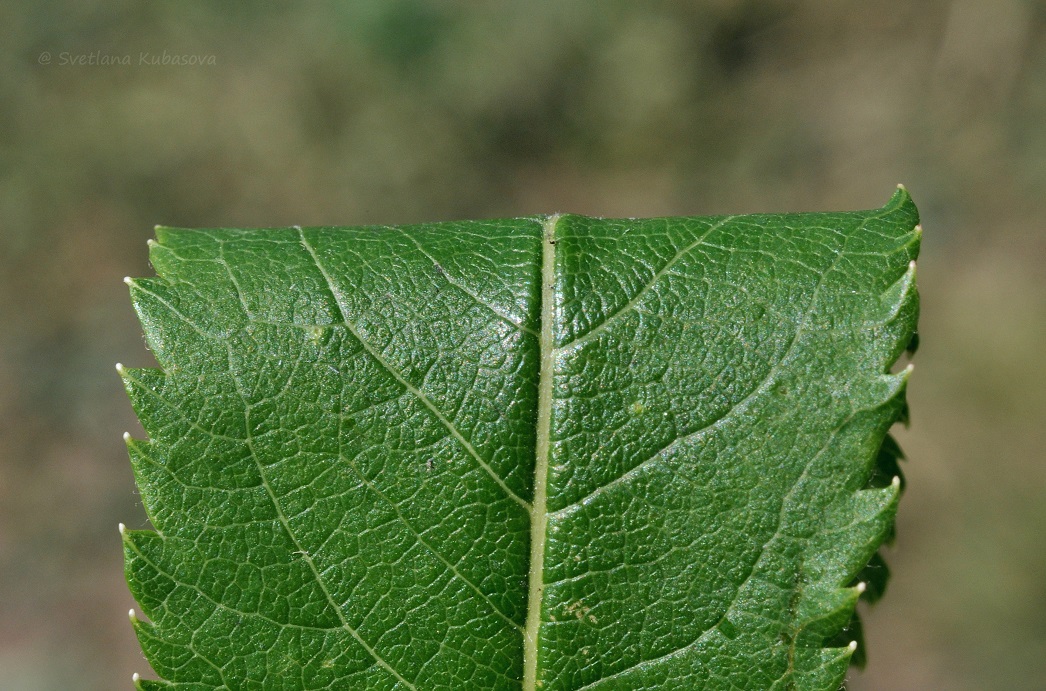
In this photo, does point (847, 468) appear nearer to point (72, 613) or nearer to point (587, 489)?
point (587, 489)

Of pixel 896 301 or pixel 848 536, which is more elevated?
pixel 896 301

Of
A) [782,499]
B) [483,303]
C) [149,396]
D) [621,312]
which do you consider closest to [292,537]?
[149,396]

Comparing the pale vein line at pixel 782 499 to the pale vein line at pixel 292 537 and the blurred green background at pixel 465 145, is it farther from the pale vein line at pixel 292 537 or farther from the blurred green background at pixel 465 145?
the blurred green background at pixel 465 145

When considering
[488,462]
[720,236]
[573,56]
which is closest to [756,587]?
[488,462]

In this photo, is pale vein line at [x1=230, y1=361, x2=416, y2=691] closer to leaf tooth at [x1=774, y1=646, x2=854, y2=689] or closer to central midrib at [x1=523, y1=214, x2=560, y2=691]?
central midrib at [x1=523, y1=214, x2=560, y2=691]

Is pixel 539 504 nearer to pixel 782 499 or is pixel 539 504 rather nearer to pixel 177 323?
pixel 782 499

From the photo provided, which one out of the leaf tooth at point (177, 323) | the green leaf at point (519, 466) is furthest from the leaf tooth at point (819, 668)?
the leaf tooth at point (177, 323)

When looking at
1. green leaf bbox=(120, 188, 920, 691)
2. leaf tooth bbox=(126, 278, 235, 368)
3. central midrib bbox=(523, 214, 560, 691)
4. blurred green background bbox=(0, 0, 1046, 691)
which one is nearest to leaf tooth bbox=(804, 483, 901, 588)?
green leaf bbox=(120, 188, 920, 691)
